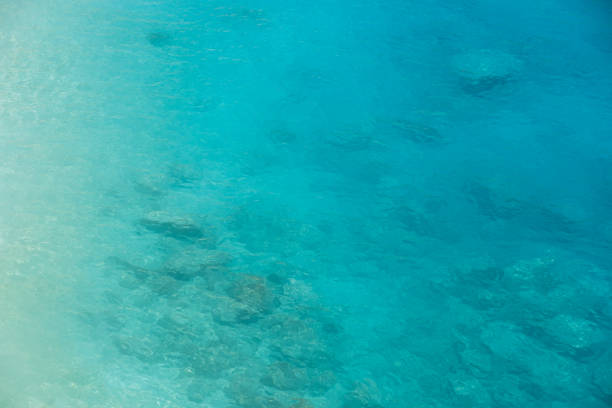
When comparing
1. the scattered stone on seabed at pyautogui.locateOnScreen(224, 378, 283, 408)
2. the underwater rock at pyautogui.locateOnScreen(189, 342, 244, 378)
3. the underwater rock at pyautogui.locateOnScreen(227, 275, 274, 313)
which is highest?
the underwater rock at pyautogui.locateOnScreen(227, 275, 274, 313)

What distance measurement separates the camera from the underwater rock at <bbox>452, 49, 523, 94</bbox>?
11.5 m

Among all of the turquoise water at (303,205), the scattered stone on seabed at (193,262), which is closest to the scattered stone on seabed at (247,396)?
the turquoise water at (303,205)

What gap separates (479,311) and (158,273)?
16.5ft

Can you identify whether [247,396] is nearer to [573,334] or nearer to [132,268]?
[132,268]

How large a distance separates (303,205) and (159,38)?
5895mm

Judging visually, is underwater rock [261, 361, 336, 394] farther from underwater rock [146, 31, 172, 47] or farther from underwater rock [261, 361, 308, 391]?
underwater rock [146, 31, 172, 47]

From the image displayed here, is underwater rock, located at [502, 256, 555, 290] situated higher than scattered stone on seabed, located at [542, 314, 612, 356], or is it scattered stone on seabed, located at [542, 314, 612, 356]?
underwater rock, located at [502, 256, 555, 290]

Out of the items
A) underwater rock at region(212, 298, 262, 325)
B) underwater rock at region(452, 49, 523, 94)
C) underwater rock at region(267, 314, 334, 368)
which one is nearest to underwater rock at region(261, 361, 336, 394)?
underwater rock at region(267, 314, 334, 368)

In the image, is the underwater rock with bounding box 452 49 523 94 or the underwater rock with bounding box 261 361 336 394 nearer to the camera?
the underwater rock with bounding box 261 361 336 394

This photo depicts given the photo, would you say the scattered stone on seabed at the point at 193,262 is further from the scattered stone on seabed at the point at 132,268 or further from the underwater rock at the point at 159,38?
the underwater rock at the point at 159,38

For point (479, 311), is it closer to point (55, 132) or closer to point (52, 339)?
point (52, 339)

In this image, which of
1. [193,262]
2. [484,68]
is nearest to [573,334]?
[193,262]

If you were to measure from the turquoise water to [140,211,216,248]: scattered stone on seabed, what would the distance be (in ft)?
0.13

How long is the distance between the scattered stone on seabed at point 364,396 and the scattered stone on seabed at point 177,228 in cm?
324
